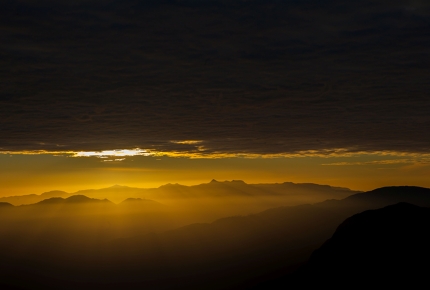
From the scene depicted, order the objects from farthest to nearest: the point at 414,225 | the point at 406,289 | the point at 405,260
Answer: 1. the point at 414,225
2. the point at 405,260
3. the point at 406,289

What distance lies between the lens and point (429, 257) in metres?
162

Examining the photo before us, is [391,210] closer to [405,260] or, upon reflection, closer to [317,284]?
[405,260]

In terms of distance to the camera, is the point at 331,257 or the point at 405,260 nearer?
the point at 405,260

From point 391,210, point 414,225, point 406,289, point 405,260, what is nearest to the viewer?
point 406,289

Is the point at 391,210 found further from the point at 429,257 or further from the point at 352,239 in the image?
the point at 429,257

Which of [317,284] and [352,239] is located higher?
[352,239]

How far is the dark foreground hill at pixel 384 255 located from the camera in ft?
538

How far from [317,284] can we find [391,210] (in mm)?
42772

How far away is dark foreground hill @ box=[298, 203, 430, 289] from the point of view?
164 meters

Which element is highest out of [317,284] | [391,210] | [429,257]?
[391,210]

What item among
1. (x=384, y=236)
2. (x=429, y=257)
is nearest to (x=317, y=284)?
(x=384, y=236)

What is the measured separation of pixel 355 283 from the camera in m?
176

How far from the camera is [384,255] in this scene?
179 m

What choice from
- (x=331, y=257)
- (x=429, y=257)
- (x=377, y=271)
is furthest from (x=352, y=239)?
(x=429, y=257)
